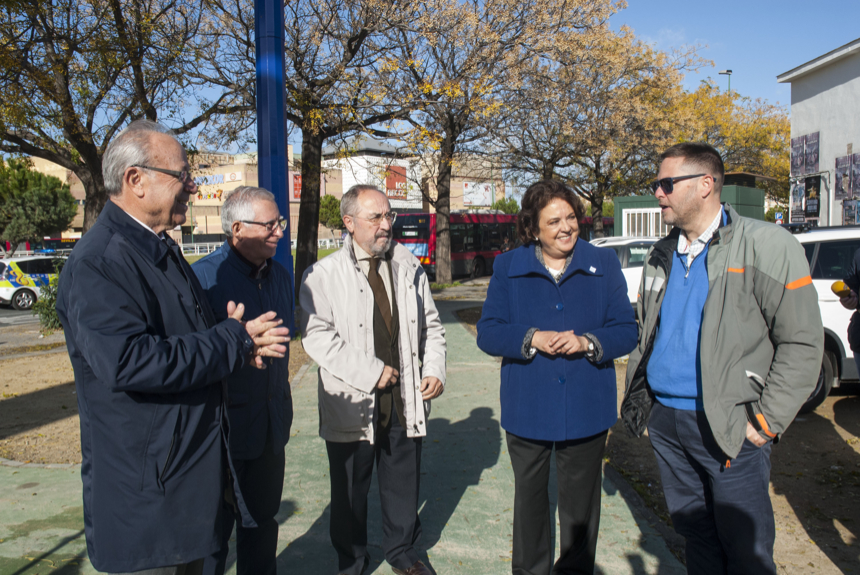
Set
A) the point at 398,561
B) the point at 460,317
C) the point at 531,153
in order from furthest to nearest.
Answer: the point at 531,153, the point at 460,317, the point at 398,561

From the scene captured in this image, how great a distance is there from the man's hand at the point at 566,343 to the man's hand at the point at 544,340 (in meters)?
0.01

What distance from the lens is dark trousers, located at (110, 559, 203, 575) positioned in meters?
1.92

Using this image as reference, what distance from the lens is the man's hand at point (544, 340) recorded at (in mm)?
2773

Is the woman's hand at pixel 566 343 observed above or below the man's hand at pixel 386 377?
above

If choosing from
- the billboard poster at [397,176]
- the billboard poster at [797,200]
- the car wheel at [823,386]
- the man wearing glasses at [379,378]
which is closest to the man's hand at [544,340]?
the man wearing glasses at [379,378]

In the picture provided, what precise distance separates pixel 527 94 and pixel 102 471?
1549 cm

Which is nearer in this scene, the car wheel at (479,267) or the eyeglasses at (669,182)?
the eyeglasses at (669,182)

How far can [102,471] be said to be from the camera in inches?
72.5

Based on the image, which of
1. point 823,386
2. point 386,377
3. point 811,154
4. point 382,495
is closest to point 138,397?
point 386,377

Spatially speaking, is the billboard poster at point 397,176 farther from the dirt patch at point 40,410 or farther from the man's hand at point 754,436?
the man's hand at point 754,436

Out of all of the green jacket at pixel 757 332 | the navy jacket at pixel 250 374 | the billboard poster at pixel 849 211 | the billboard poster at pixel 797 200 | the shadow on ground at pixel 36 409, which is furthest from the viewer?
the billboard poster at pixel 797 200

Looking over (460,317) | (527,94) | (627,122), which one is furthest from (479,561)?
(627,122)

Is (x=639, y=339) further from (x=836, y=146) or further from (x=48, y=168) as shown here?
(x=48, y=168)

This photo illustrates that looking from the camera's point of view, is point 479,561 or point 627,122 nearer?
point 479,561
